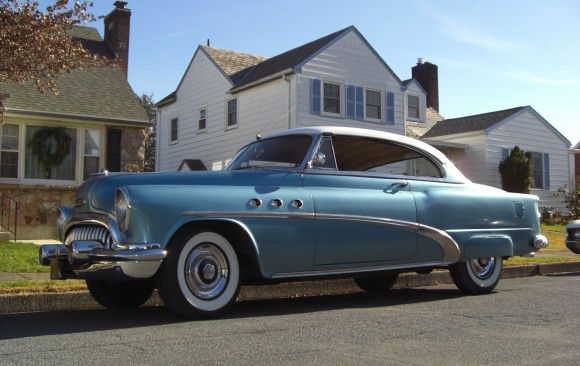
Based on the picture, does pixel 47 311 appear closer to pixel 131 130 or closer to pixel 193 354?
pixel 193 354

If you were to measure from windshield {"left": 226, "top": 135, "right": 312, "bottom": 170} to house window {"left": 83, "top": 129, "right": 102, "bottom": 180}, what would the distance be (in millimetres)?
10207

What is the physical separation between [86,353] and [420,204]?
3.77 meters

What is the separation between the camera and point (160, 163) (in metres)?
26.6

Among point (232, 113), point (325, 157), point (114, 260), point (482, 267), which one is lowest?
point (482, 267)

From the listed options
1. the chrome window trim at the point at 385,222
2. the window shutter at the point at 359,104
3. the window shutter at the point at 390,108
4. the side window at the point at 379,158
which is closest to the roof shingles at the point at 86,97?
the window shutter at the point at 359,104

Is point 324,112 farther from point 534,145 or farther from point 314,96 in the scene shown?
point 534,145

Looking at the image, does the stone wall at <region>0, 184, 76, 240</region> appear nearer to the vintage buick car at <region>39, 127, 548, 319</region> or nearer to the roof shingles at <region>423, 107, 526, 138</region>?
the vintage buick car at <region>39, 127, 548, 319</region>

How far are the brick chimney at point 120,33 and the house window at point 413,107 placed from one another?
12.0 metres

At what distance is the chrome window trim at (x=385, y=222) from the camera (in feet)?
17.0

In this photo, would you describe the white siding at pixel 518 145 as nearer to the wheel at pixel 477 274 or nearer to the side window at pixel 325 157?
the wheel at pixel 477 274

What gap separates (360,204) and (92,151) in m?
11.4

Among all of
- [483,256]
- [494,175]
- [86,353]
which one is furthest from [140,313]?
[494,175]

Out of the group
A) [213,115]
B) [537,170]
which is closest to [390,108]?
[213,115]

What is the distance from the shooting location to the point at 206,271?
16.8 ft
